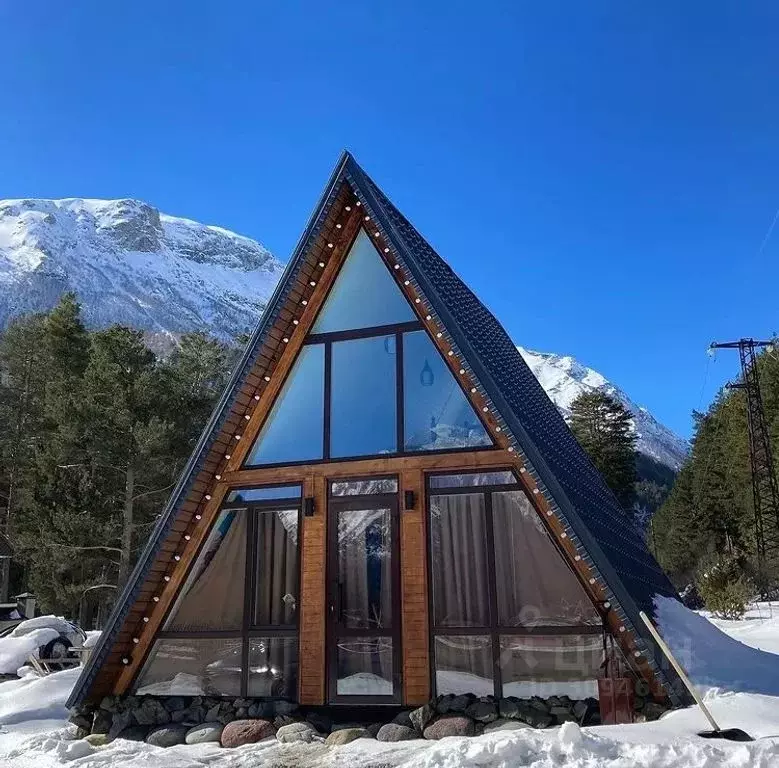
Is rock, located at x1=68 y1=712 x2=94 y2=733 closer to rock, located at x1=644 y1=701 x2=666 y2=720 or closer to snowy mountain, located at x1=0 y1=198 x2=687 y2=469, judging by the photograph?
rock, located at x1=644 y1=701 x2=666 y2=720

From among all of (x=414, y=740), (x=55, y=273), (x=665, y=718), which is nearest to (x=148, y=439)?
(x=414, y=740)

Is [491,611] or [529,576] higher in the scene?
[529,576]

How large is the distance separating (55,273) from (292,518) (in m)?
161

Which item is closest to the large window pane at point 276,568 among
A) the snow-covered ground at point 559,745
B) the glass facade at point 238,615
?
the glass facade at point 238,615

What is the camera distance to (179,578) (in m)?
7.99

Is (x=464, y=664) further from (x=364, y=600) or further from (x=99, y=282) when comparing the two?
(x=99, y=282)

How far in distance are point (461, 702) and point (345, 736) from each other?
43.3 inches

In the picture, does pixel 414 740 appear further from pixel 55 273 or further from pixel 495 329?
pixel 55 273

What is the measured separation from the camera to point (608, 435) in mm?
51000

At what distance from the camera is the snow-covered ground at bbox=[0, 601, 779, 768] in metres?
4.77

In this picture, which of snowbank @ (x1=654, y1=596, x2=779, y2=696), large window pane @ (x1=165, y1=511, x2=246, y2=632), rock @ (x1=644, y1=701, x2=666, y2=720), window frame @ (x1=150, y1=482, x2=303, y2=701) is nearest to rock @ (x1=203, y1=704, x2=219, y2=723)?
window frame @ (x1=150, y1=482, x2=303, y2=701)

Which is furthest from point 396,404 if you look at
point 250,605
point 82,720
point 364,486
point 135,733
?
point 82,720

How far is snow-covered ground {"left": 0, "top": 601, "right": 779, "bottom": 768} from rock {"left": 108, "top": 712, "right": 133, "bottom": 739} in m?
0.37

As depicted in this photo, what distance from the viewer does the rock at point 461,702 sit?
6750 mm
